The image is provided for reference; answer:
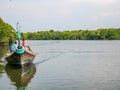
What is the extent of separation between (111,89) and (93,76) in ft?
19.2

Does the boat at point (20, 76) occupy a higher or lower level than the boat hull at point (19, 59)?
lower

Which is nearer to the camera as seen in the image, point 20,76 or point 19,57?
point 20,76

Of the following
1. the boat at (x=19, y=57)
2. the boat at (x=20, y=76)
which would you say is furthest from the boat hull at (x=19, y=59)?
the boat at (x=20, y=76)

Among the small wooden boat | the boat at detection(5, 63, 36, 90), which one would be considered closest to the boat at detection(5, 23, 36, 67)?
the small wooden boat

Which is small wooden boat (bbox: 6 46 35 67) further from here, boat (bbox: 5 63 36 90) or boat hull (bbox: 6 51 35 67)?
boat (bbox: 5 63 36 90)

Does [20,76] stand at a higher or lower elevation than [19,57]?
lower

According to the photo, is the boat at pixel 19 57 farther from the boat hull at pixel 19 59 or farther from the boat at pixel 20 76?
the boat at pixel 20 76

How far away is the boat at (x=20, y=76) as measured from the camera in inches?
872

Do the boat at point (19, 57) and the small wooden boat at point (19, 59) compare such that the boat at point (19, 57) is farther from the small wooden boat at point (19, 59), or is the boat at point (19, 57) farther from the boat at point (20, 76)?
the boat at point (20, 76)

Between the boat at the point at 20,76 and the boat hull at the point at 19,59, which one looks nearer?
the boat at the point at 20,76

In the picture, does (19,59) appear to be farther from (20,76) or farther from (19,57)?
(20,76)

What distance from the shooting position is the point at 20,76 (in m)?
25.8

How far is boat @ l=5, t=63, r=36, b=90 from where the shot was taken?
72.6 ft

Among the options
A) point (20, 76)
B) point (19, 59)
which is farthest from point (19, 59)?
point (20, 76)
